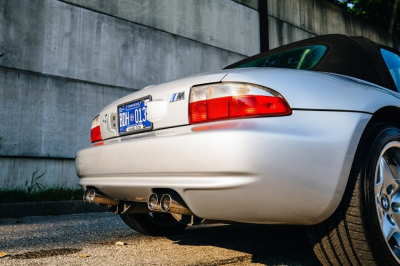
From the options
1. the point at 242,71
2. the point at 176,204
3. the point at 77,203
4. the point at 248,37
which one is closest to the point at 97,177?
the point at 176,204

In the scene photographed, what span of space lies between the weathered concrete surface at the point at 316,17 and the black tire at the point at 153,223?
7.71 meters

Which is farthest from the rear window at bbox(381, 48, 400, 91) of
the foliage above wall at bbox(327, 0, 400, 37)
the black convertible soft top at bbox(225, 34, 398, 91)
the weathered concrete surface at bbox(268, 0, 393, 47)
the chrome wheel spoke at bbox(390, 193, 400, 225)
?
the foliage above wall at bbox(327, 0, 400, 37)

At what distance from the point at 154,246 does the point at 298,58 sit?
150cm

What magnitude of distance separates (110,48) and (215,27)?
103 inches

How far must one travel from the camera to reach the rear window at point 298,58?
234 cm

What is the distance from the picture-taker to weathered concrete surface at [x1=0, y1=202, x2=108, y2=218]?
4.42 meters

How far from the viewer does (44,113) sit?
19.5ft

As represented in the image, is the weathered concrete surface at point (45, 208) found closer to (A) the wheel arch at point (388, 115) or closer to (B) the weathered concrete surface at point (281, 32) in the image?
(A) the wheel arch at point (388, 115)

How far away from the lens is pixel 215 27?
8461 millimetres

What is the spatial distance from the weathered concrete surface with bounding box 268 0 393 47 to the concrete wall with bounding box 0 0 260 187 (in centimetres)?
331

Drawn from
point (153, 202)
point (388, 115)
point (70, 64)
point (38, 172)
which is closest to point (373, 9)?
point (70, 64)

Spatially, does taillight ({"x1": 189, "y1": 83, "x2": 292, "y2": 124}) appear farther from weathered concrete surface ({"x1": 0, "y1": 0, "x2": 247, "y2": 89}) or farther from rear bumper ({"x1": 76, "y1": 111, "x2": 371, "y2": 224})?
weathered concrete surface ({"x1": 0, "y1": 0, "x2": 247, "y2": 89})

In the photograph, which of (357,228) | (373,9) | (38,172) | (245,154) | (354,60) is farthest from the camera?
(373,9)

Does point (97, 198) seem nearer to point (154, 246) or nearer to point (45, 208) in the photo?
point (154, 246)
